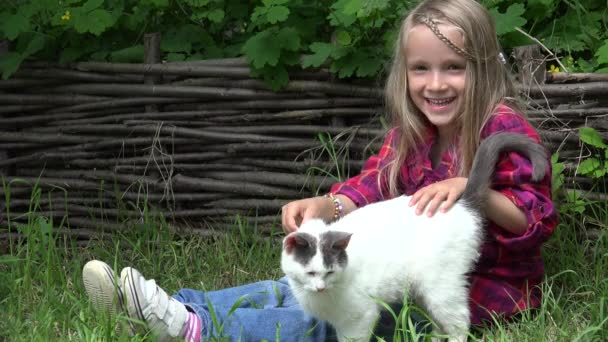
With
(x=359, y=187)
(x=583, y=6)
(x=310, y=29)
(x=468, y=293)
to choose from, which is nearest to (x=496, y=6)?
(x=583, y=6)

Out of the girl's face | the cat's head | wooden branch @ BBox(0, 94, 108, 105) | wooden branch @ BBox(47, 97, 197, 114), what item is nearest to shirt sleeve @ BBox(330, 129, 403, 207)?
the girl's face

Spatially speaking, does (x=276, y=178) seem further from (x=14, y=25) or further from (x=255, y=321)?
(x=14, y=25)

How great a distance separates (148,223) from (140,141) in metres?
0.48

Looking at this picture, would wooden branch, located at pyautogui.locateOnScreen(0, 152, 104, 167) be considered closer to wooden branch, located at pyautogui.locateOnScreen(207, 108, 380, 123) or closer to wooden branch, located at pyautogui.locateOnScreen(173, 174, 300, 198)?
wooden branch, located at pyautogui.locateOnScreen(173, 174, 300, 198)

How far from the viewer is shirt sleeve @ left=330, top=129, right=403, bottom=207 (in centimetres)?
356

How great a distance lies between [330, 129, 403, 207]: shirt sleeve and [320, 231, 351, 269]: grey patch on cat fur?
2.21ft

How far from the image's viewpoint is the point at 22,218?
16.0 ft

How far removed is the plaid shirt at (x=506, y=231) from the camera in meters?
3.11

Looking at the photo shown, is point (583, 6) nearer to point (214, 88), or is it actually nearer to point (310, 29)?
point (310, 29)

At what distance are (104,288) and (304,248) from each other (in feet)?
2.34

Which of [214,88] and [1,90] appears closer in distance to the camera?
[214,88]

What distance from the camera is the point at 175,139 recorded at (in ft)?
14.9

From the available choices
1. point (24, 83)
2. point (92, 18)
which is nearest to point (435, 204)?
point (92, 18)

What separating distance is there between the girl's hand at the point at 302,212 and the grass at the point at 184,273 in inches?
25.1
